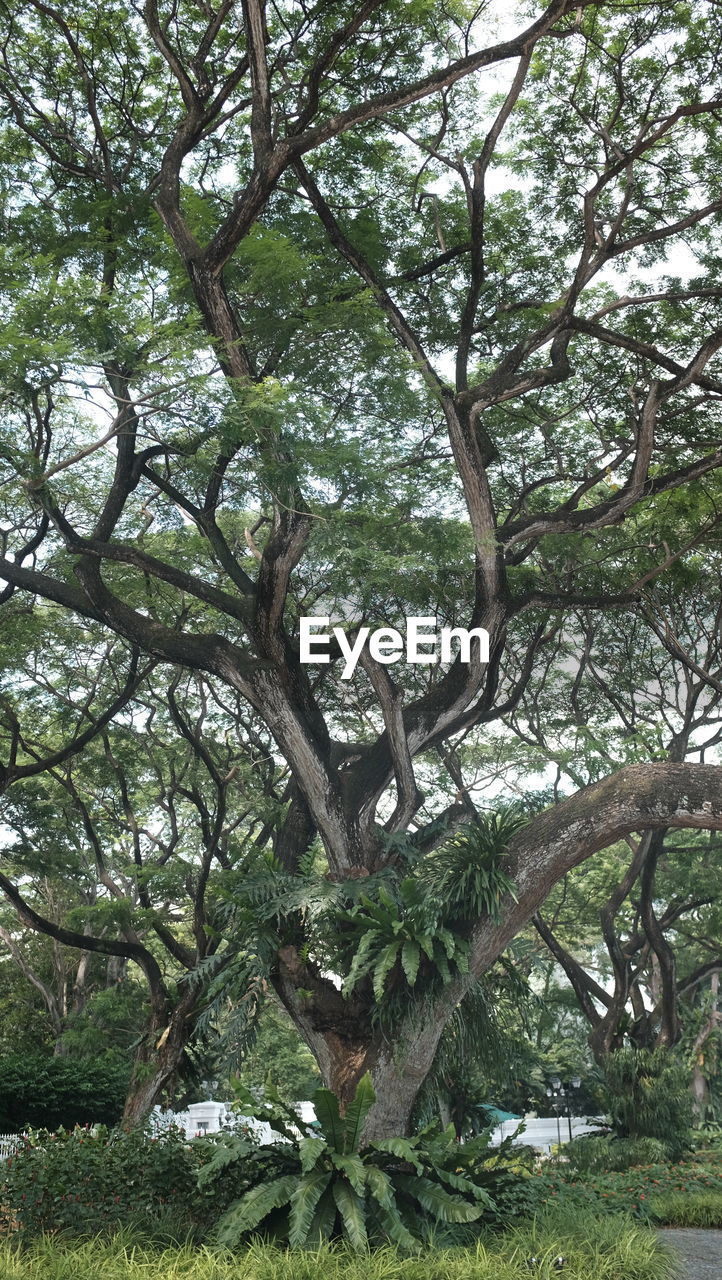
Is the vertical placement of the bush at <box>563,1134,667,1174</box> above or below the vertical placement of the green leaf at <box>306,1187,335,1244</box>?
below

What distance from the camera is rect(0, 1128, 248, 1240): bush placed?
24.9ft

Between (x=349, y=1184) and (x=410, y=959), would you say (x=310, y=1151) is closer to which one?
(x=349, y=1184)

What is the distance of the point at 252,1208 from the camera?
7059 mm

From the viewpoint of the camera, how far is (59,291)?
8320mm

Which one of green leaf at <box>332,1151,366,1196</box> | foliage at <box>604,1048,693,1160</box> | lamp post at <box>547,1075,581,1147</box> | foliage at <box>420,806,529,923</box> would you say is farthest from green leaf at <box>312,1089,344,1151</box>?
lamp post at <box>547,1075,581,1147</box>

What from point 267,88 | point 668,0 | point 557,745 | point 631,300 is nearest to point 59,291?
point 267,88

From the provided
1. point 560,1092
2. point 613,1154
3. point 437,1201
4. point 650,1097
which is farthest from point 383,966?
point 560,1092

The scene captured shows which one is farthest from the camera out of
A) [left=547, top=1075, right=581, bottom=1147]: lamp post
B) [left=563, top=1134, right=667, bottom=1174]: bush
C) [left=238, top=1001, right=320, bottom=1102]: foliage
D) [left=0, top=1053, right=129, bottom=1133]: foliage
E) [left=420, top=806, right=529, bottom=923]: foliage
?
[left=238, top=1001, right=320, bottom=1102]: foliage

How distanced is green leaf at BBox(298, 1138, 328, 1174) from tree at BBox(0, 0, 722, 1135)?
5.01ft

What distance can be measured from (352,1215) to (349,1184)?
399mm

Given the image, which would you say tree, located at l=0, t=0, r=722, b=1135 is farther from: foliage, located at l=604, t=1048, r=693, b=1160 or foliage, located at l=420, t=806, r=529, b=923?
foliage, located at l=604, t=1048, r=693, b=1160

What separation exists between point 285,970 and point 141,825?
8.85 meters

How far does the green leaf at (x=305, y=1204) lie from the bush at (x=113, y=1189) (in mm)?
780

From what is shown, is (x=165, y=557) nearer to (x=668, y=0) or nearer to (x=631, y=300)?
(x=631, y=300)
